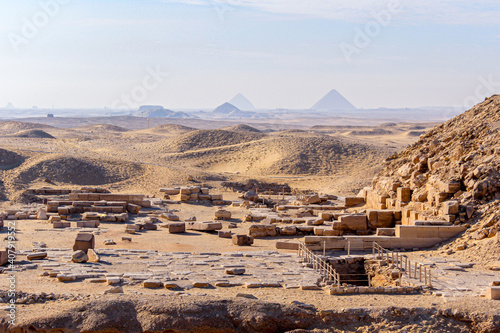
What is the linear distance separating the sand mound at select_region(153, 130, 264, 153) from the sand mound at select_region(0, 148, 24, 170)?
1711cm

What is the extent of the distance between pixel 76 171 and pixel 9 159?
13.4 feet

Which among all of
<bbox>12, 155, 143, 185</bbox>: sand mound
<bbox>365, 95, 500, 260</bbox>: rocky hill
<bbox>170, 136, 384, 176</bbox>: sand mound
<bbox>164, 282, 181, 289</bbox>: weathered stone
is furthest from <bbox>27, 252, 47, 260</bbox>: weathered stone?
<bbox>170, 136, 384, 176</bbox>: sand mound

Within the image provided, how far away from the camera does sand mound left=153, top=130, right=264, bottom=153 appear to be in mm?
50794

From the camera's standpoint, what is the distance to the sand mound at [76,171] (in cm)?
3156

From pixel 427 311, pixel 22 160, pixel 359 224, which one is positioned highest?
pixel 22 160

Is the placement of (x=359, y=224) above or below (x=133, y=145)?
below

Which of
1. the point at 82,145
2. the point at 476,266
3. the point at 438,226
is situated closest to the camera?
the point at 476,266

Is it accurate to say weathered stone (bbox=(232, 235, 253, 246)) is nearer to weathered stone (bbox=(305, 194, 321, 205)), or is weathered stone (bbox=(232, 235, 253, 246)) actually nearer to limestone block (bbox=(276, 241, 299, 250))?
limestone block (bbox=(276, 241, 299, 250))

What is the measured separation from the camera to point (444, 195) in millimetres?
16984

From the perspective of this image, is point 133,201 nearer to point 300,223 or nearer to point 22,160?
point 300,223

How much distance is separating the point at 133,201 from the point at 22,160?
39.1 ft

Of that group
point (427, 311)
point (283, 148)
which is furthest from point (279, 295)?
point (283, 148)

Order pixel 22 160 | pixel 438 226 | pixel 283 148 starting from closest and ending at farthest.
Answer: pixel 438 226 < pixel 22 160 < pixel 283 148

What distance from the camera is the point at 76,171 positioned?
33.1 metres
